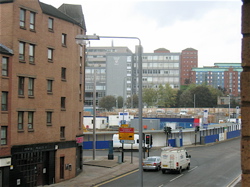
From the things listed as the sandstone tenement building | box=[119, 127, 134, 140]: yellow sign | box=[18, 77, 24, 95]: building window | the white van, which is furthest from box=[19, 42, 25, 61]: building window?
the sandstone tenement building

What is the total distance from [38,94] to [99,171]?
11.1 metres

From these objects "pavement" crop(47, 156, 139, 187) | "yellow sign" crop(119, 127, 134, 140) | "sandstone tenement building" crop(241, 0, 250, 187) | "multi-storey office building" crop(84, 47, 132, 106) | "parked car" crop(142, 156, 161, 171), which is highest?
"multi-storey office building" crop(84, 47, 132, 106)

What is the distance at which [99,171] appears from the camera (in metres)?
36.4

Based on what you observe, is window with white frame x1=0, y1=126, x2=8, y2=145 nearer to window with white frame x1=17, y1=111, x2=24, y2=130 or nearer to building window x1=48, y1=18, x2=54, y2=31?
window with white frame x1=17, y1=111, x2=24, y2=130

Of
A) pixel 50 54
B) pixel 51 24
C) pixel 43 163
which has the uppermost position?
pixel 51 24

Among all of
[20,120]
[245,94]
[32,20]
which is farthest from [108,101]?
[245,94]

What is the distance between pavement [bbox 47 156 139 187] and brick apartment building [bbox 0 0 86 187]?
1.16 m

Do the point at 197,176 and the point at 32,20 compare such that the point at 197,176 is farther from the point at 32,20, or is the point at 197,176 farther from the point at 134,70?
the point at 134,70

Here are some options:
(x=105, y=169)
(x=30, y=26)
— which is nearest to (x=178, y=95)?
(x=105, y=169)

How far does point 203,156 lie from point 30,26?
100 feet

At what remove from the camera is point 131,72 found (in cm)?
15538

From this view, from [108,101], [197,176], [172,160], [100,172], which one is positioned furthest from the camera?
[108,101]

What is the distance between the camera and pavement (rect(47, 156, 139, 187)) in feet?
99.0

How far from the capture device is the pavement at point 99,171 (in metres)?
30.2
